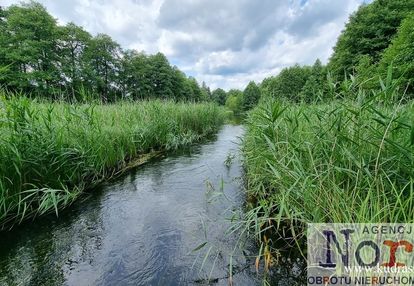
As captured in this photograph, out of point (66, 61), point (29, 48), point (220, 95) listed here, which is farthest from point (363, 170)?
point (220, 95)

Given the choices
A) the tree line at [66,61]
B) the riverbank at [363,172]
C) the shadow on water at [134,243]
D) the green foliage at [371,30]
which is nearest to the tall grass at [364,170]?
the riverbank at [363,172]

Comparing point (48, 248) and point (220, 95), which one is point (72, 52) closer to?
point (48, 248)

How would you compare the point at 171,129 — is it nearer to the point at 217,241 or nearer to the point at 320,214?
the point at 217,241

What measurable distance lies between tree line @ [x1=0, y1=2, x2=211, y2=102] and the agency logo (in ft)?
39.4

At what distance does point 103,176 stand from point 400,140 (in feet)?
14.2

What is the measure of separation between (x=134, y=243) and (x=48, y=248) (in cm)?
86

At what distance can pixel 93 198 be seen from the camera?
3.45 metres

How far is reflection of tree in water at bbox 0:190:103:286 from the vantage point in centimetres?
189

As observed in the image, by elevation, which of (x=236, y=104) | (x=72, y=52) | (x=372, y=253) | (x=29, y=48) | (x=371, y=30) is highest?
(x=72, y=52)

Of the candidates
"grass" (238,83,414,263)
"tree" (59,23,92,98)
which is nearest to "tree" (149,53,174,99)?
"tree" (59,23,92,98)

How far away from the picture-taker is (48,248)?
7.43 ft

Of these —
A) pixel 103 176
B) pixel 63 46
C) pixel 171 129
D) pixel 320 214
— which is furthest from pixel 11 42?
pixel 320 214

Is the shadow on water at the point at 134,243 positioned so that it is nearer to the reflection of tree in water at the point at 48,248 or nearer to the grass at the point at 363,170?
the reflection of tree in water at the point at 48,248

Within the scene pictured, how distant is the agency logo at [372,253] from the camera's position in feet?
4.18
